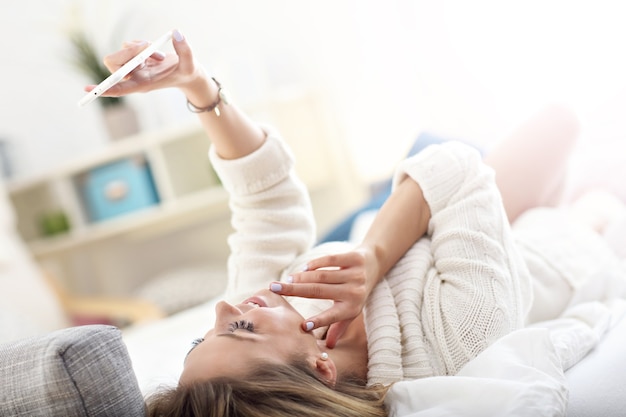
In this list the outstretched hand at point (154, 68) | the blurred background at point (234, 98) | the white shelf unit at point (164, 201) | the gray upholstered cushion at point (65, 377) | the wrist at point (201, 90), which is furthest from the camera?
the white shelf unit at point (164, 201)

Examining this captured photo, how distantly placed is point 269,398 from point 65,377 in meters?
0.23

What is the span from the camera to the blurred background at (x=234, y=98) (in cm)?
330

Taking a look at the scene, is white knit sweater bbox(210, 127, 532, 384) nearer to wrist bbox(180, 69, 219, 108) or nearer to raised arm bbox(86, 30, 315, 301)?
raised arm bbox(86, 30, 315, 301)

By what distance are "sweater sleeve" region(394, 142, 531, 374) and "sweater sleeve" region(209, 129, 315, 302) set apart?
202mm

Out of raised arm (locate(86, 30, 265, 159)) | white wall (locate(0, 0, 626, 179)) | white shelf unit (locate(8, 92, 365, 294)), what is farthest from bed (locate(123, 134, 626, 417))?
white shelf unit (locate(8, 92, 365, 294))

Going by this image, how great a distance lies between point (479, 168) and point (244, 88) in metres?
2.19

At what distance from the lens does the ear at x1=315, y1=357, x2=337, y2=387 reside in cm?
103

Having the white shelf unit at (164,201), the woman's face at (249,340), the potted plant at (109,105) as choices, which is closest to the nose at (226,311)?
the woman's face at (249,340)

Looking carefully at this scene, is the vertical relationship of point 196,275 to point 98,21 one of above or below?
below

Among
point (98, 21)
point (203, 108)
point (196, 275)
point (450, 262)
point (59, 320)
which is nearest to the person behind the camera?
point (450, 262)

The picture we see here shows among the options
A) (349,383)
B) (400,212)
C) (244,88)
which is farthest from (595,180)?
(244,88)

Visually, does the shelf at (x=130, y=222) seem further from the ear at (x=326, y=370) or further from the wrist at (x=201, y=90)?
the ear at (x=326, y=370)

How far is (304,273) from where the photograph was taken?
1.12 m

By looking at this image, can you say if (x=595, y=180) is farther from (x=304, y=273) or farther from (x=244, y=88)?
(x=244, y=88)
